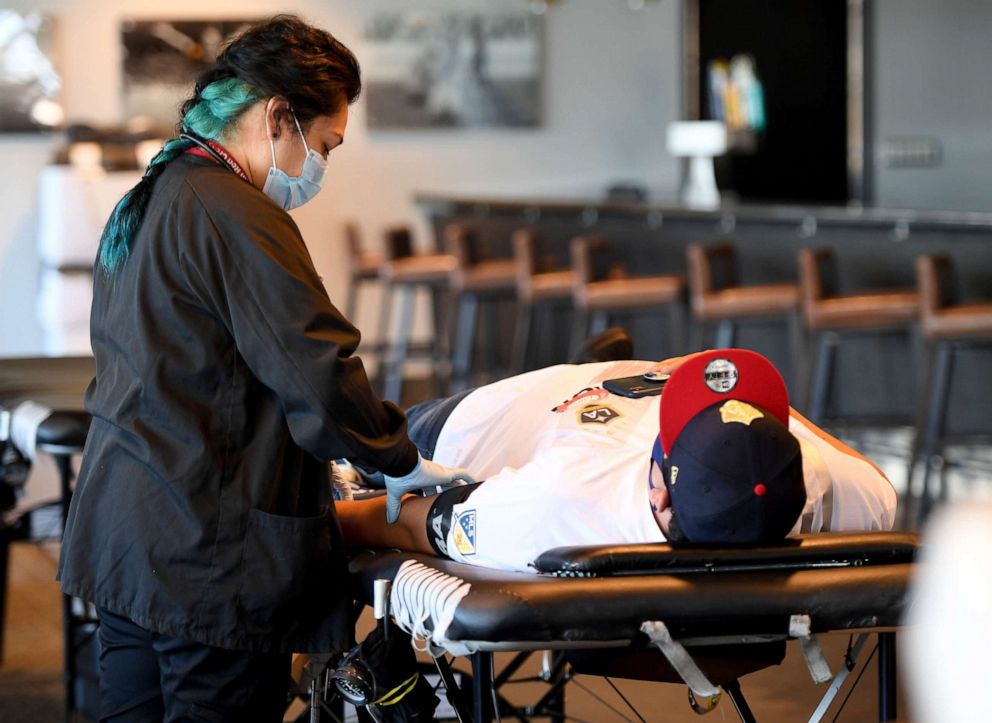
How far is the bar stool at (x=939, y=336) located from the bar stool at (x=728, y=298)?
57 cm

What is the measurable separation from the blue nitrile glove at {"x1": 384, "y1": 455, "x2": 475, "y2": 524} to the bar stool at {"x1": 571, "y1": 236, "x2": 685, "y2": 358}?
133 inches

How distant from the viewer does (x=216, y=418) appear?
1.72 metres

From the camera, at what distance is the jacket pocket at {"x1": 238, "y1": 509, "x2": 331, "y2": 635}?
5.70 ft

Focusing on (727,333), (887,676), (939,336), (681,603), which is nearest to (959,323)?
(939,336)

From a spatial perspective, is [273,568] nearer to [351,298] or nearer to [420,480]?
[420,480]

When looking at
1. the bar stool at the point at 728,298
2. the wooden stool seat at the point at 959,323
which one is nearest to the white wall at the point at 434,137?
the bar stool at the point at 728,298

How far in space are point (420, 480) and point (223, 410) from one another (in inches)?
11.9

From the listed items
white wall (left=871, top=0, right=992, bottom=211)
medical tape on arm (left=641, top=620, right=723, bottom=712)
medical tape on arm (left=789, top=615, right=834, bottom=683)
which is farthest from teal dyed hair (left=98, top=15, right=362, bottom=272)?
white wall (left=871, top=0, right=992, bottom=211)

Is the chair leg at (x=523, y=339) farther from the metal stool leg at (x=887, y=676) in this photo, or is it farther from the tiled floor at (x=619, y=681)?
the metal stool leg at (x=887, y=676)

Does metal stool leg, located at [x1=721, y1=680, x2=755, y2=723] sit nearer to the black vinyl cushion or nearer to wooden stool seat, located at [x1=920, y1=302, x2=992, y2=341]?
the black vinyl cushion

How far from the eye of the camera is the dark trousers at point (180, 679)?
69.1 inches

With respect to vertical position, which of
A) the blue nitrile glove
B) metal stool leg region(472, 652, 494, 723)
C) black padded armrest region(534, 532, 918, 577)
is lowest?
metal stool leg region(472, 652, 494, 723)

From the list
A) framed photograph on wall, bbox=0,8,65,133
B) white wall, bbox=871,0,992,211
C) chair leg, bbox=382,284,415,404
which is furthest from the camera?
framed photograph on wall, bbox=0,8,65,133

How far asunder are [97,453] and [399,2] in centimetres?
693
